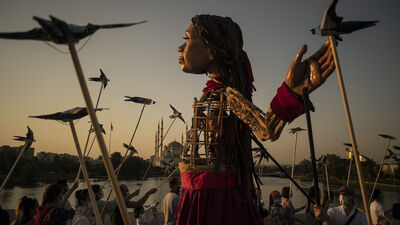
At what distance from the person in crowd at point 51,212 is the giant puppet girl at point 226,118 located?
1.86 metres

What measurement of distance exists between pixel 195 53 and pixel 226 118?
752 millimetres

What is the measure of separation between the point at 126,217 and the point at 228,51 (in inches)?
72.2

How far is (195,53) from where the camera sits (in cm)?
Answer: 268

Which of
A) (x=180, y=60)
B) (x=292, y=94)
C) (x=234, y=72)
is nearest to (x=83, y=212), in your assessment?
(x=180, y=60)

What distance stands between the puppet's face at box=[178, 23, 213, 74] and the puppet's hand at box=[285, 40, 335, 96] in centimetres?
109

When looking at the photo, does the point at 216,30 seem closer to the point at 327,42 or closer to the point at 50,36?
the point at 327,42

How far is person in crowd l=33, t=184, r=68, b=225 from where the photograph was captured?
127 inches

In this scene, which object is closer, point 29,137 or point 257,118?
point 257,118

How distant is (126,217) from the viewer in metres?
1.14

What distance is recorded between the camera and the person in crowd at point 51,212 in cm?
322

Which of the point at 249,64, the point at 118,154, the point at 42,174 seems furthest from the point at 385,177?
the point at 42,174

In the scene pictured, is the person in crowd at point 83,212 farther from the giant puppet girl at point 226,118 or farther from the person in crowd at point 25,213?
the giant puppet girl at point 226,118

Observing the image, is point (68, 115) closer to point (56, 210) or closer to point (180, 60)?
point (180, 60)

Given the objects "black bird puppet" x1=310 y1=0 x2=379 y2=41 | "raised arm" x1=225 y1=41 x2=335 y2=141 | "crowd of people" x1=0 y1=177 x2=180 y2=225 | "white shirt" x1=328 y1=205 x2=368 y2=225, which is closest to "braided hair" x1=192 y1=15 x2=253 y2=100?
"raised arm" x1=225 y1=41 x2=335 y2=141
